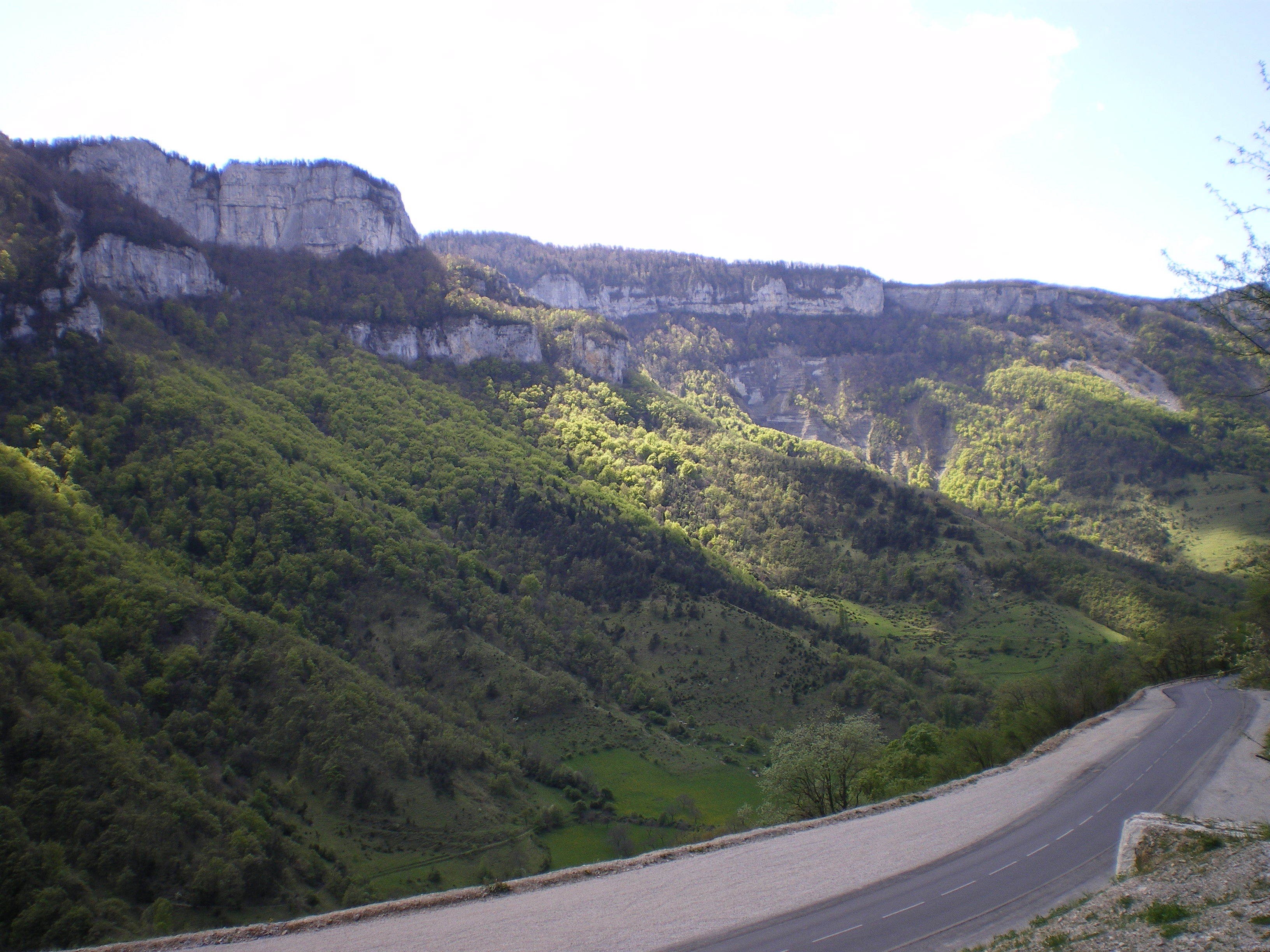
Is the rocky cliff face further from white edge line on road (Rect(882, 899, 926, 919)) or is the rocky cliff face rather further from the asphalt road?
white edge line on road (Rect(882, 899, 926, 919))

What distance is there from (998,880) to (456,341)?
14507 centimetres

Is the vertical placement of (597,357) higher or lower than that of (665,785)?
higher

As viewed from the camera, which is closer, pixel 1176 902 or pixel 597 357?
pixel 1176 902

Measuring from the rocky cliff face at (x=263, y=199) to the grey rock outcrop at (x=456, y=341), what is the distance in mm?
30577

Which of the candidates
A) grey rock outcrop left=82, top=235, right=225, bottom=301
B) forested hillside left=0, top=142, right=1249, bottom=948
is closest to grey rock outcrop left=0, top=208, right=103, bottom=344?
forested hillside left=0, top=142, right=1249, bottom=948

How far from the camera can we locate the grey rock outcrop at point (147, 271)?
A: 111625 millimetres

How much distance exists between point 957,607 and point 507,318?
110257mm

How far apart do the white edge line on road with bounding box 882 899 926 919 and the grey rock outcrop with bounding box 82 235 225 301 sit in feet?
425

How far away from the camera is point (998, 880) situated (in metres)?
24.4

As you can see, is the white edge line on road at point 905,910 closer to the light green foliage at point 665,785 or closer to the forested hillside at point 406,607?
the forested hillside at point 406,607

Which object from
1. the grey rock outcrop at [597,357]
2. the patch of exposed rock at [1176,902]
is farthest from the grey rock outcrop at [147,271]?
the patch of exposed rock at [1176,902]

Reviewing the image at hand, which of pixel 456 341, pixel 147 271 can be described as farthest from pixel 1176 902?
pixel 456 341

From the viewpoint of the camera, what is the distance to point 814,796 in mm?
40000

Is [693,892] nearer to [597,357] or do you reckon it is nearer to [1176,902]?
[1176,902]
